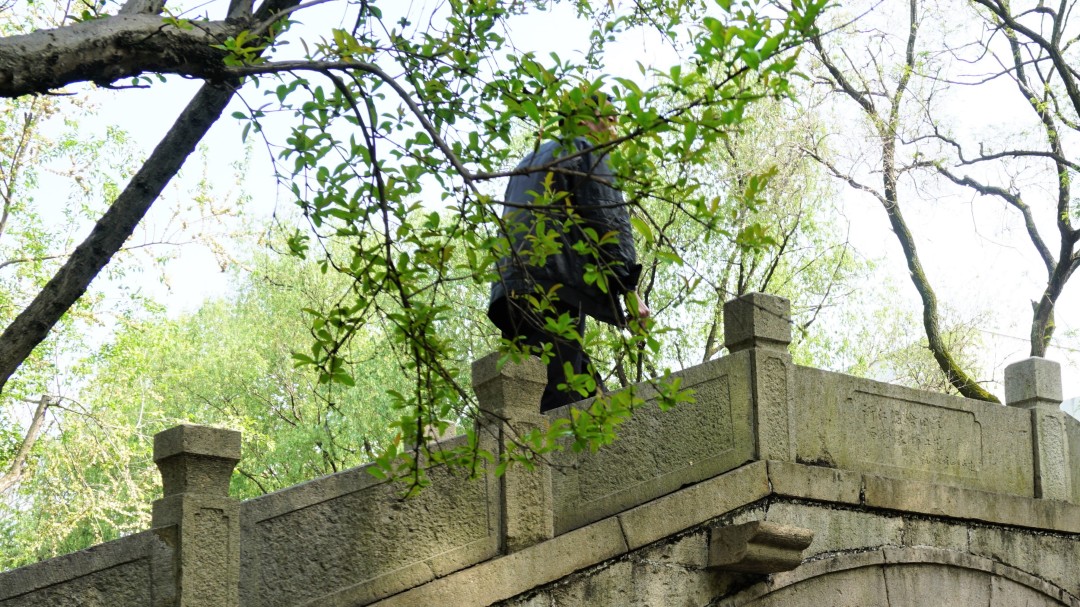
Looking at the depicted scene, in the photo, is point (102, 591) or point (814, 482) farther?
point (814, 482)

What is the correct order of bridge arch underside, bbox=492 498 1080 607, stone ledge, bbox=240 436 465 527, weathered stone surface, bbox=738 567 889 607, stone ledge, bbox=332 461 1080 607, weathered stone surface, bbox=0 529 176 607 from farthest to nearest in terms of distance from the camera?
weathered stone surface, bbox=738 567 889 607, bridge arch underside, bbox=492 498 1080 607, stone ledge, bbox=332 461 1080 607, stone ledge, bbox=240 436 465 527, weathered stone surface, bbox=0 529 176 607

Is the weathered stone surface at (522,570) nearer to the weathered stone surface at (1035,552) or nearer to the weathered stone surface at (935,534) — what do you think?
the weathered stone surface at (935,534)

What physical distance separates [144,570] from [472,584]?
4.68ft

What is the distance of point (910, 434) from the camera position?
756cm

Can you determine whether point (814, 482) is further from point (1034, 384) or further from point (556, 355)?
point (1034, 384)

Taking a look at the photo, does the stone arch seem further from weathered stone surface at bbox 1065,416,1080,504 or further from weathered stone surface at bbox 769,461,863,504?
weathered stone surface at bbox 1065,416,1080,504

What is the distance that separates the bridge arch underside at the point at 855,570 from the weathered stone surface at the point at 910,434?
30 centimetres

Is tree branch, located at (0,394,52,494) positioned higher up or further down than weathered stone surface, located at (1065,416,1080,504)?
higher up

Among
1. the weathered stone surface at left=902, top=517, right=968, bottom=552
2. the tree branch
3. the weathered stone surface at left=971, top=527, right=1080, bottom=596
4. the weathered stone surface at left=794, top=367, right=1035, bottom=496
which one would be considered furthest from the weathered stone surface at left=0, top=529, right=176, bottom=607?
the tree branch

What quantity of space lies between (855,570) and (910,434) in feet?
3.49

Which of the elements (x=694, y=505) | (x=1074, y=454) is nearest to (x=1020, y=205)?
(x=1074, y=454)

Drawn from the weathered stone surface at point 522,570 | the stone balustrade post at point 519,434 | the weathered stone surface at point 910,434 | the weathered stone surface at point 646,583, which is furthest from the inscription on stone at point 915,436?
the stone balustrade post at point 519,434

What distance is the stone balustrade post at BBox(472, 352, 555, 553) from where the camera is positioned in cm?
588

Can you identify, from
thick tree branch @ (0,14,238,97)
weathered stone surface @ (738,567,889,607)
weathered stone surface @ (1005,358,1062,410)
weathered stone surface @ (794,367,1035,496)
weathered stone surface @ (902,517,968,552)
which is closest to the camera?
thick tree branch @ (0,14,238,97)
